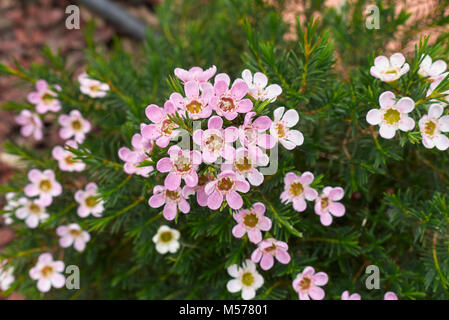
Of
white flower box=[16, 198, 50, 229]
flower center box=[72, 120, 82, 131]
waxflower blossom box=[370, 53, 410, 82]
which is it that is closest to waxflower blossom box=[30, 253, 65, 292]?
white flower box=[16, 198, 50, 229]

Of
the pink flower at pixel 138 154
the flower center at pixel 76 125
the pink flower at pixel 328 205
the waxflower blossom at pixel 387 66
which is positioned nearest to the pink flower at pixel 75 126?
the flower center at pixel 76 125

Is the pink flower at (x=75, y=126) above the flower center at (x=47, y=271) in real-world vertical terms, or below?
above

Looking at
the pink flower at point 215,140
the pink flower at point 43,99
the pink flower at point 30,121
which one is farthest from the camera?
the pink flower at point 30,121

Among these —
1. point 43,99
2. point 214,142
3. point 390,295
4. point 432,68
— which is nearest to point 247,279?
point 390,295

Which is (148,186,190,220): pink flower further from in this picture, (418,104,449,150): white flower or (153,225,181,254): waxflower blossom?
(418,104,449,150): white flower

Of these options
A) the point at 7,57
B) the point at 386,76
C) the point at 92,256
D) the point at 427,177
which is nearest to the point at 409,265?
the point at 427,177

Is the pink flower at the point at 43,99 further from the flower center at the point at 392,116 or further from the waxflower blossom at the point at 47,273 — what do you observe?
the flower center at the point at 392,116
